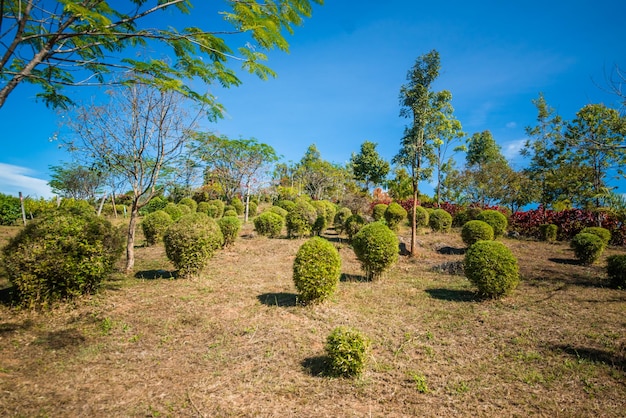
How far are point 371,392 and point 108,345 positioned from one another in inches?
170

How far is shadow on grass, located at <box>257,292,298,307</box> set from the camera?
6756 millimetres

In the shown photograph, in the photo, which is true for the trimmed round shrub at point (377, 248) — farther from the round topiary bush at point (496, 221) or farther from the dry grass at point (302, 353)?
the round topiary bush at point (496, 221)

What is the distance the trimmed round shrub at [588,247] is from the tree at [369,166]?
108 ft

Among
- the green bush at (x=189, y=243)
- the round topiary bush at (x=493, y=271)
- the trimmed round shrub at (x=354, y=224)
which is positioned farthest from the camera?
the trimmed round shrub at (x=354, y=224)

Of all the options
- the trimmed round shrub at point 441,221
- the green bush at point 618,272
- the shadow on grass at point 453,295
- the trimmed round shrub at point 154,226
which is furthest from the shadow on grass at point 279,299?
the trimmed round shrub at point 441,221

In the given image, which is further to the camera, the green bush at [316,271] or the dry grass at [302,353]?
the green bush at [316,271]

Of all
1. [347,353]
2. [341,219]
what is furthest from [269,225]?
[347,353]

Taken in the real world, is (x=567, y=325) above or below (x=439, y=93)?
below

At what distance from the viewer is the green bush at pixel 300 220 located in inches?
593

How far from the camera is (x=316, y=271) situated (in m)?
6.44

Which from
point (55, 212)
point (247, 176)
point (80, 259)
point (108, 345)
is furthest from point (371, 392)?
point (247, 176)

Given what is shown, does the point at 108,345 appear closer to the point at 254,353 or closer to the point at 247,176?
the point at 254,353

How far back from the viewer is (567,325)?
5629mm

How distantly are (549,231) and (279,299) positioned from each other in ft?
55.0
